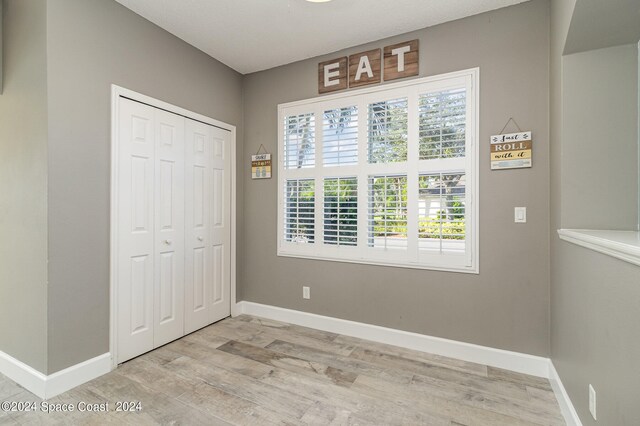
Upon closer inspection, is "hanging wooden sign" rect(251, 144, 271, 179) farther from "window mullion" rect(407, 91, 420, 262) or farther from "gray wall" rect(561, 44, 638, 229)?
"gray wall" rect(561, 44, 638, 229)

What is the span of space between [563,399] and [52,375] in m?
3.19

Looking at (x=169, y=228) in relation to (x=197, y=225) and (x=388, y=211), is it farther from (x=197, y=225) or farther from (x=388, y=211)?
(x=388, y=211)

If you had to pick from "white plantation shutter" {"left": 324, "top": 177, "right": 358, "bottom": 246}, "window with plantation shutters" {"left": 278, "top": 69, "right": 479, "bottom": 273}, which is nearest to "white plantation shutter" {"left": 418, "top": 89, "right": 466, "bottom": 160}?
"window with plantation shutters" {"left": 278, "top": 69, "right": 479, "bottom": 273}

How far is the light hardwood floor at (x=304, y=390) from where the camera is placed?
1801 mm

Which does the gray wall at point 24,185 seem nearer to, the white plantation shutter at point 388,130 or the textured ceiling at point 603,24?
the white plantation shutter at point 388,130

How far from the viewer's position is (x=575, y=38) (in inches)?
67.1

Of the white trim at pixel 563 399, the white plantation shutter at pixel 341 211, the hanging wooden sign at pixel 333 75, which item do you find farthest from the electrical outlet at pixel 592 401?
the hanging wooden sign at pixel 333 75

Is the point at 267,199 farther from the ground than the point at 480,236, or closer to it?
farther from the ground

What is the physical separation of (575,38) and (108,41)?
10.1 ft

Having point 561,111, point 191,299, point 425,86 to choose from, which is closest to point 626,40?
point 561,111

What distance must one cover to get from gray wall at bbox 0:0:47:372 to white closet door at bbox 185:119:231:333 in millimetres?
1079

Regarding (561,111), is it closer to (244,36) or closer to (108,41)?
(244,36)

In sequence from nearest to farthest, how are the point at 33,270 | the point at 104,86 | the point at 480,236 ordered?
the point at 33,270 < the point at 104,86 < the point at 480,236

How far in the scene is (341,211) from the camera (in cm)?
303
